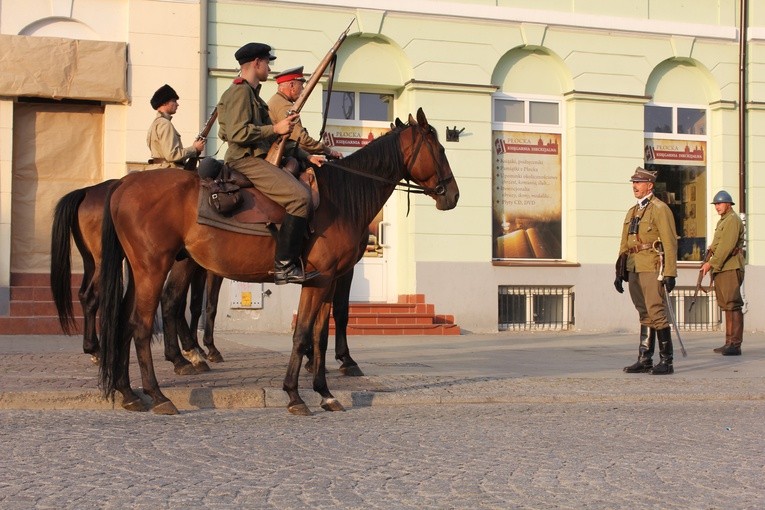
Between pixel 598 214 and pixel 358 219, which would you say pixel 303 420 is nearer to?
pixel 358 219

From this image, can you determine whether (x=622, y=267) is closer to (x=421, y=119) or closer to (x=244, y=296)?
(x=421, y=119)

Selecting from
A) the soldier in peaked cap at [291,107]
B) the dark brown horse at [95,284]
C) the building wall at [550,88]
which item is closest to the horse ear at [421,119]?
the soldier in peaked cap at [291,107]

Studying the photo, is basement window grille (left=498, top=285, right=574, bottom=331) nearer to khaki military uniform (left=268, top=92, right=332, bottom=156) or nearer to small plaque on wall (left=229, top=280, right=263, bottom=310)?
small plaque on wall (left=229, top=280, right=263, bottom=310)

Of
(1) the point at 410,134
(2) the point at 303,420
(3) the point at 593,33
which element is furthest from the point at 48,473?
(3) the point at 593,33

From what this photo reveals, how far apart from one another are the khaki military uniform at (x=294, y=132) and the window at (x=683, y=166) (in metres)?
11.6

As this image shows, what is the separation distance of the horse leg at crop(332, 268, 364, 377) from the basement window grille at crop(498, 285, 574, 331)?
8.08 metres

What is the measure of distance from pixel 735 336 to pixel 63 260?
909 centimetres

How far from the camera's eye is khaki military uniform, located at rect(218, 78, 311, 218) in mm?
8445

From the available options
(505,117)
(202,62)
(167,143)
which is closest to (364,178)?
(167,143)

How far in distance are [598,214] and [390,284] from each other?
3858 millimetres

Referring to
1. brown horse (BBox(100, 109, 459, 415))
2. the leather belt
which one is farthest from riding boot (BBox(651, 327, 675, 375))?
brown horse (BBox(100, 109, 459, 415))

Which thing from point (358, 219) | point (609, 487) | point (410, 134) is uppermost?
point (410, 134)

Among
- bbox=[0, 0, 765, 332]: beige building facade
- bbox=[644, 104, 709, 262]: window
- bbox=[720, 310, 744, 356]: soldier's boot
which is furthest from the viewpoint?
bbox=[644, 104, 709, 262]: window

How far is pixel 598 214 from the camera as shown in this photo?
62.0 feet
